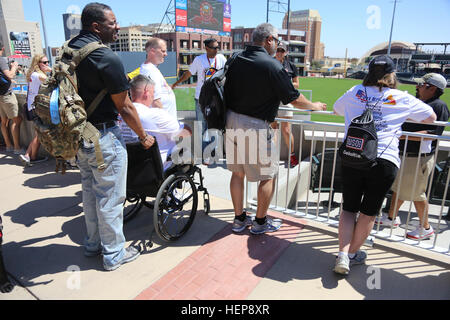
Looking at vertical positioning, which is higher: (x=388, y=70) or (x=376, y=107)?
(x=388, y=70)

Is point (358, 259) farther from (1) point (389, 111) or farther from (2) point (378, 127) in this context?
(1) point (389, 111)

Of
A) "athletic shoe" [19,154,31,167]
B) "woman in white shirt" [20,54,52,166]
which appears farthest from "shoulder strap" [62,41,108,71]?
"athletic shoe" [19,154,31,167]

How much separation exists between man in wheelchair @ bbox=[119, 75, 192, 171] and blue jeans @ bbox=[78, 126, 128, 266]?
0.32m

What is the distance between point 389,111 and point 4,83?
5704 mm

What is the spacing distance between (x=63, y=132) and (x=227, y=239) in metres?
1.68

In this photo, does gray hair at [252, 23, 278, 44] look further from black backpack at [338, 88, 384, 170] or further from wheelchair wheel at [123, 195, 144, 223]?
wheelchair wheel at [123, 195, 144, 223]

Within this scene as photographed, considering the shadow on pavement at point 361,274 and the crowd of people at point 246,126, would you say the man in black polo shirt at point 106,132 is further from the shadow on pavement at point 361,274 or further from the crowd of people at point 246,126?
the shadow on pavement at point 361,274

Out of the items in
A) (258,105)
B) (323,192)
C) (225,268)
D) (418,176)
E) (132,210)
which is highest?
(258,105)

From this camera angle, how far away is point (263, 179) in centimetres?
277

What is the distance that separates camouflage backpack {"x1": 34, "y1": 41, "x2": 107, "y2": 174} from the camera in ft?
6.45

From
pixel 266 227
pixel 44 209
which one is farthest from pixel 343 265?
pixel 44 209

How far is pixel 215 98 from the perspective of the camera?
2.59 m
